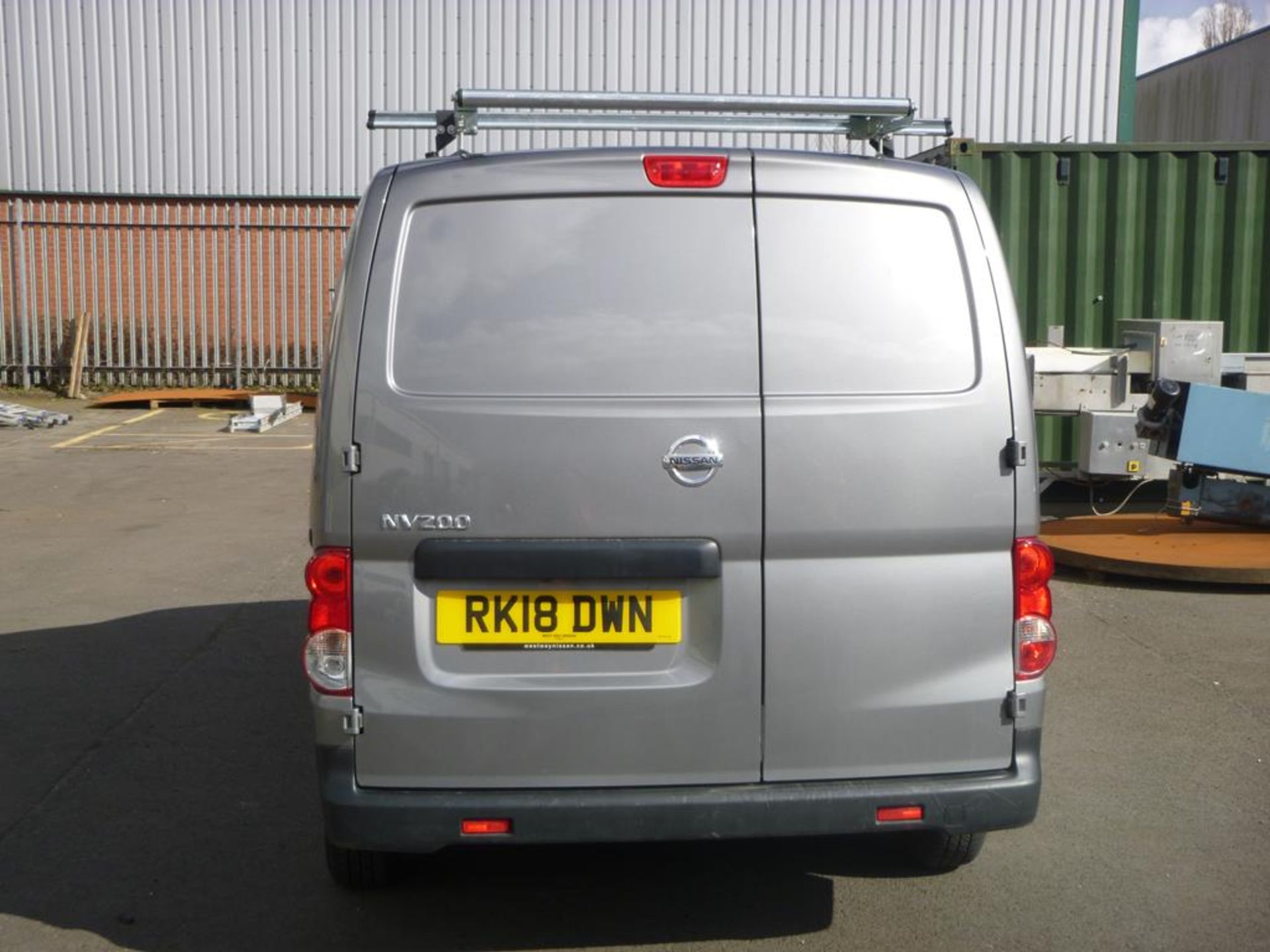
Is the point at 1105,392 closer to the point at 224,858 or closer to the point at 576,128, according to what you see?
the point at 576,128

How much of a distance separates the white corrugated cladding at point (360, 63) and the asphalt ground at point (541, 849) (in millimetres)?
15308

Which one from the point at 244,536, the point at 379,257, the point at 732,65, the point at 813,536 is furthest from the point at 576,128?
the point at 732,65

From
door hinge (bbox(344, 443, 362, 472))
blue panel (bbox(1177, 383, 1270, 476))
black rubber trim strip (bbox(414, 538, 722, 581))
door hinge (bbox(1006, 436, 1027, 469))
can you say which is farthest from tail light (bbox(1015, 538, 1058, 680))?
blue panel (bbox(1177, 383, 1270, 476))

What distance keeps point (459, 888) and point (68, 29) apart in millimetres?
21289

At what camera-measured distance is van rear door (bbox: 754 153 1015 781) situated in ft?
12.1

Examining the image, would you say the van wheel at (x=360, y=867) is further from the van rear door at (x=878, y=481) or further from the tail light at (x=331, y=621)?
the van rear door at (x=878, y=481)

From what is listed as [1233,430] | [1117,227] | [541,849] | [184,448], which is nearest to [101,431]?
[184,448]

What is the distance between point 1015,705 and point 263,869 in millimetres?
2375

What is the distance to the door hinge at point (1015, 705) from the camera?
3805mm

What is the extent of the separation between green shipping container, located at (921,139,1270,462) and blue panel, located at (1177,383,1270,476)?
2932 millimetres

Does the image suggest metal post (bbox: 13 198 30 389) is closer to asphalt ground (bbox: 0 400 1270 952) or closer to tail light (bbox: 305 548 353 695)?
asphalt ground (bbox: 0 400 1270 952)

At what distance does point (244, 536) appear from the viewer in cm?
1082

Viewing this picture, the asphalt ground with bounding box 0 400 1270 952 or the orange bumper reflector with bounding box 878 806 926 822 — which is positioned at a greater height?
the orange bumper reflector with bounding box 878 806 926 822

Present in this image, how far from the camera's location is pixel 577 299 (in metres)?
3.66
